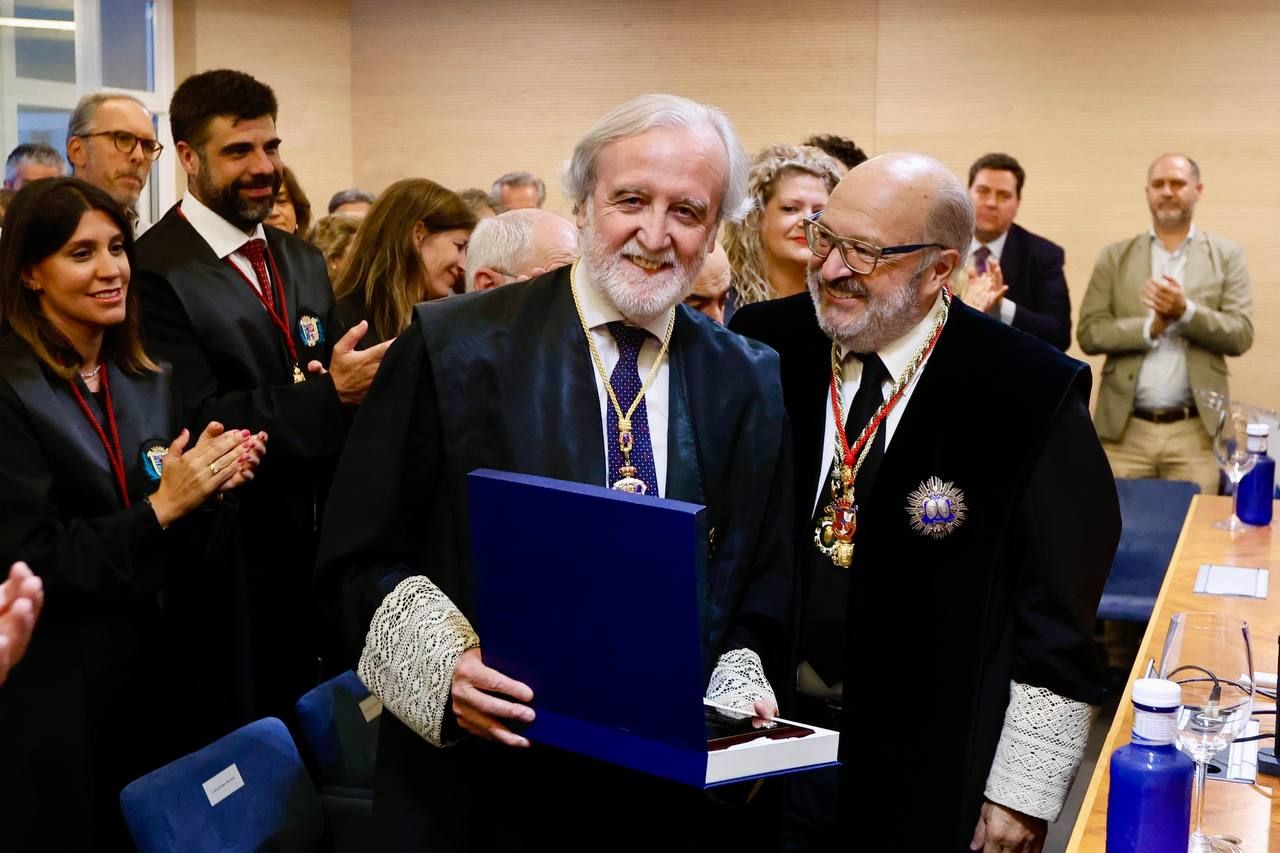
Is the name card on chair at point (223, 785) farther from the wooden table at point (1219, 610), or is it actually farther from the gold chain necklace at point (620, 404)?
the wooden table at point (1219, 610)

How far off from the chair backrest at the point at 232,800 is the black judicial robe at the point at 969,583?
3.23ft

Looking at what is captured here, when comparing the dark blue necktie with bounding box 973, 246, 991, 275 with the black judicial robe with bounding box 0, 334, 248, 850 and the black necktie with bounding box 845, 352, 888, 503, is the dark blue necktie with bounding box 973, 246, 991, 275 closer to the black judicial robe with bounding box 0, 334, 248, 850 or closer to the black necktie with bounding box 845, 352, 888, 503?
the black necktie with bounding box 845, 352, 888, 503

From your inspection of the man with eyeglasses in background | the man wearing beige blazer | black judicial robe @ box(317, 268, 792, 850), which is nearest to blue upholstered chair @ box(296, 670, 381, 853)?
black judicial robe @ box(317, 268, 792, 850)

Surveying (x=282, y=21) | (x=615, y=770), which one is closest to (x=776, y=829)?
(x=615, y=770)

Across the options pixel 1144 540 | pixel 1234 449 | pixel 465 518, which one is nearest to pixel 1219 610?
pixel 1234 449

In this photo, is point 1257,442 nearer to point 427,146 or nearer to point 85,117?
point 85,117

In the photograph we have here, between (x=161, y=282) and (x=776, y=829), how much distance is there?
208 centimetres

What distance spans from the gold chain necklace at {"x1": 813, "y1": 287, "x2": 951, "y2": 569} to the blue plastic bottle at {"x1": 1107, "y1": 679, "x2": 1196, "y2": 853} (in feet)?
2.59

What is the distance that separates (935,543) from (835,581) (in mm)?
200

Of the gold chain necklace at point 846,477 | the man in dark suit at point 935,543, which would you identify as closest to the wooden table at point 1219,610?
the man in dark suit at point 935,543

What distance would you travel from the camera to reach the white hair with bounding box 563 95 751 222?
2.02 meters

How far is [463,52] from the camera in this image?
9406 mm

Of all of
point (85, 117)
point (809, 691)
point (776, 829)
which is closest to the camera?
point (776, 829)

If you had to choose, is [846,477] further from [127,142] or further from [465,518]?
[127,142]
